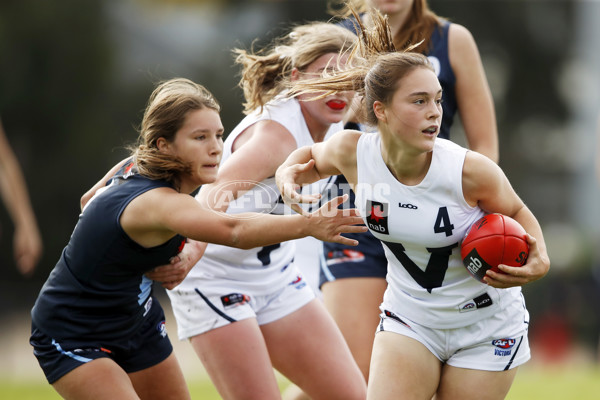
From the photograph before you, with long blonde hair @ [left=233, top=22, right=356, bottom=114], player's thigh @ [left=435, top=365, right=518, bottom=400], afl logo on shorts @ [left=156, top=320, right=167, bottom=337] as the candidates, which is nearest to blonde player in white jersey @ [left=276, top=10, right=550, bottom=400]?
player's thigh @ [left=435, top=365, right=518, bottom=400]

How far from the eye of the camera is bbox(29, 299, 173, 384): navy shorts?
156 inches

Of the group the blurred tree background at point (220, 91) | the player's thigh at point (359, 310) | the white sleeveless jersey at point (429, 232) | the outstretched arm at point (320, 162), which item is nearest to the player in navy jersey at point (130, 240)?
the outstretched arm at point (320, 162)

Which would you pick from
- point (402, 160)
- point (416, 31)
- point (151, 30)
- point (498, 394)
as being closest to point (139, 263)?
point (402, 160)

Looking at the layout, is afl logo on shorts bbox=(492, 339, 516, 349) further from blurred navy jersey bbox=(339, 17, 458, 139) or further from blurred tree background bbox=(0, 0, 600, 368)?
blurred tree background bbox=(0, 0, 600, 368)

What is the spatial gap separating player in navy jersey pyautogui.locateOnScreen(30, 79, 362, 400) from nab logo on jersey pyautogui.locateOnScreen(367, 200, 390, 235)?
0.49m

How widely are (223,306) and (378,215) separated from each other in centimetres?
113

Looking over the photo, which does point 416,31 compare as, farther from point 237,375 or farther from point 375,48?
point 237,375

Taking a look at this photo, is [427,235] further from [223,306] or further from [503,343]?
[223,306]

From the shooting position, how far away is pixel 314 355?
4.74 m

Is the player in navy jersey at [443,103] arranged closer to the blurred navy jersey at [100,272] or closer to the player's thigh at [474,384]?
the player's thigh at [474,384]

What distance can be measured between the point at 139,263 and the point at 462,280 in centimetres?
160

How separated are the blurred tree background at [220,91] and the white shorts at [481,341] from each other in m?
9.02

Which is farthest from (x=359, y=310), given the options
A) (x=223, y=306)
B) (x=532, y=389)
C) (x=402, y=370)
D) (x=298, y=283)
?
(x=532, y=389)

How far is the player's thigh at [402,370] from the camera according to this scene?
3.90 metres
